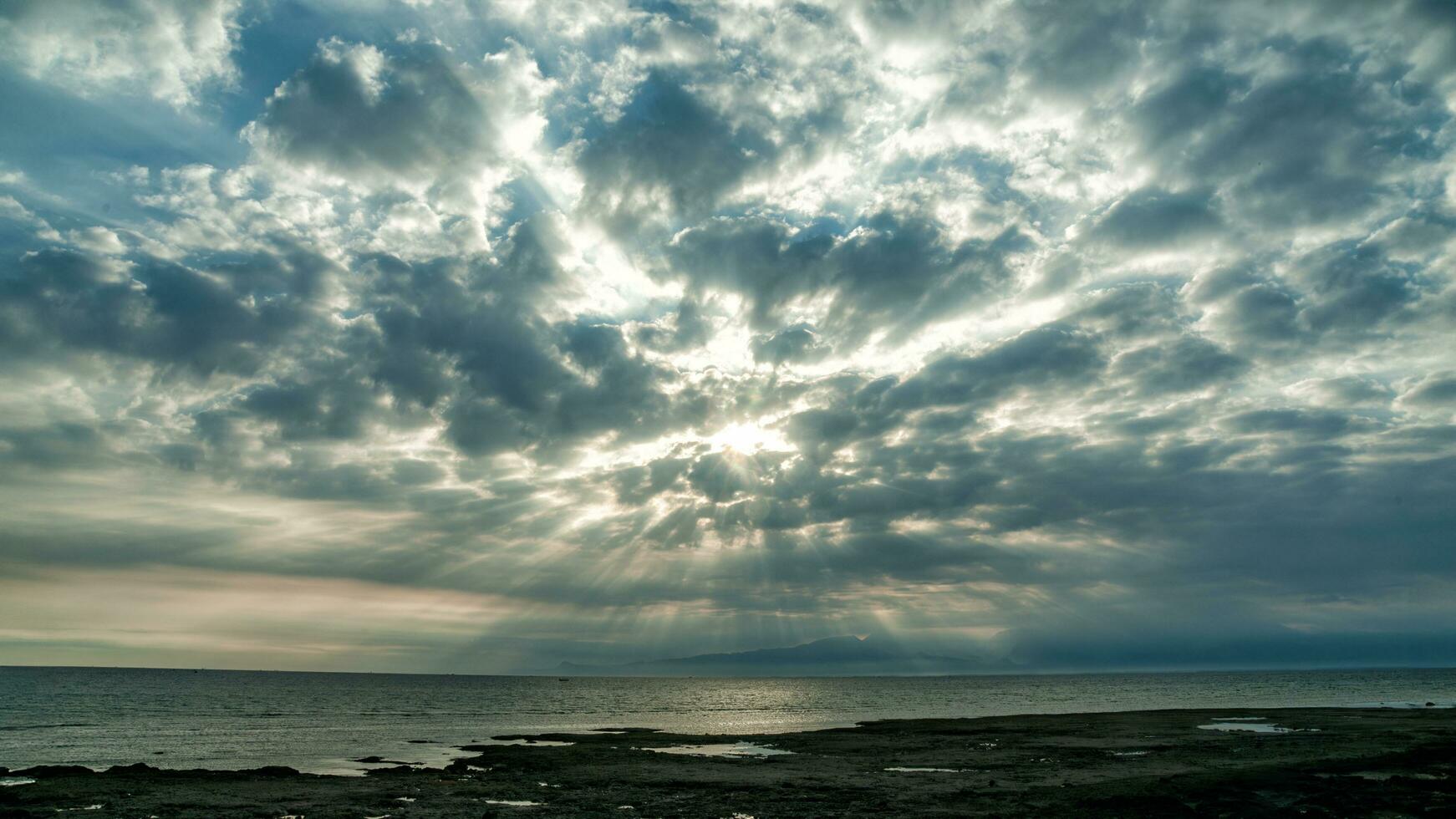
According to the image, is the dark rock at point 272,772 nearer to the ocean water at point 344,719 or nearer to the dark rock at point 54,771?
the ocean water at point 344,719

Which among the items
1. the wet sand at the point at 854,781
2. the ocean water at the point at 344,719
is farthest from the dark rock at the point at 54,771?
the ocean water at the point at 344,719

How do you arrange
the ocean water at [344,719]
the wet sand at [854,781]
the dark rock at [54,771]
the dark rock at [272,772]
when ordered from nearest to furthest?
the wet sand at [854,781], the dark rock at [54,771], the dark rock at [272,772], the ocean water at [344,719]

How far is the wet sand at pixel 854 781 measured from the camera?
34094 mm

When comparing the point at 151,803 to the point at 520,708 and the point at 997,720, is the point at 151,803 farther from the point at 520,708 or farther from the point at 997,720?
the point at 520,708

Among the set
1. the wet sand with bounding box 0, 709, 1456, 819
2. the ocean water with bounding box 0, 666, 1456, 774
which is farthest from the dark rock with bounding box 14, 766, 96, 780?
the ocean water with bounding box 0, 666, 1456, 774

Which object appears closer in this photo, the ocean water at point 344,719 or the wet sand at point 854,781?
the wet sand at point 854,781

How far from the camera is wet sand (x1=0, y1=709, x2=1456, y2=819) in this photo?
34094 millimetres

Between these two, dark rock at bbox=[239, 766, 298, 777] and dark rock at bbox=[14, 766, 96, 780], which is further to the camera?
dark rock at bbox=[239, 766, 298, 777]

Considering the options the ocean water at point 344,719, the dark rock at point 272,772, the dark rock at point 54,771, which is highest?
the dark rock at point 54,771

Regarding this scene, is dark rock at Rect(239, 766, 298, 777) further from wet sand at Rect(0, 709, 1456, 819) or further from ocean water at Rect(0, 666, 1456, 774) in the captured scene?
ocean water at Rect(0, 666, 1456, 774)

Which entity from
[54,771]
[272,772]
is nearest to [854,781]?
[272,772]

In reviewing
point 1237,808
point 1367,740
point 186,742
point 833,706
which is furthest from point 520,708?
point 1237,808

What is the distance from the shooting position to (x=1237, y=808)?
31.5 meters

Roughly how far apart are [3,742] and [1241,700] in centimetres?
17049
